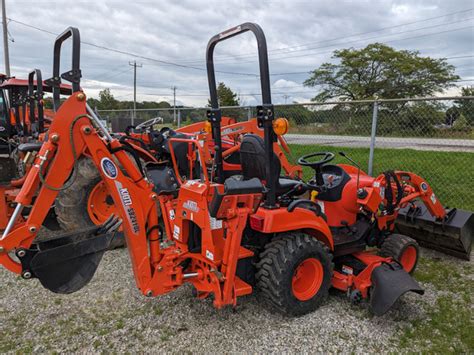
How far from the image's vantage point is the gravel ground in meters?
2.98

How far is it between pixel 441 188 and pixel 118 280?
6491 millimetres

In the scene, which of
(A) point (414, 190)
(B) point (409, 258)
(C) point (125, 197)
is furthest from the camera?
(A) point (414, 190)

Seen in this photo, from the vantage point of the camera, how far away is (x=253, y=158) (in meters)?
3.57

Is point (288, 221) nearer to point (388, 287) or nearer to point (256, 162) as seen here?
point (256, 162)

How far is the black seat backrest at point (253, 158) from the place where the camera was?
11.4 ft

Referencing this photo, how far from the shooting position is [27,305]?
3590mm

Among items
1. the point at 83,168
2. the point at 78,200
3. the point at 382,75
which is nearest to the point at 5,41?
the point at 83,168

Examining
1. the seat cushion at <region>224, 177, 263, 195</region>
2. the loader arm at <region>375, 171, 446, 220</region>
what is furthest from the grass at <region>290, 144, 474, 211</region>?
the seat cushion at <region>224, 177, 263, 195</region>

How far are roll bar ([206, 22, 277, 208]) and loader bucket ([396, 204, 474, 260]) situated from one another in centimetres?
253

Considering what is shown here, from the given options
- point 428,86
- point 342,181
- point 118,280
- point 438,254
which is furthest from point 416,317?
point 428,86

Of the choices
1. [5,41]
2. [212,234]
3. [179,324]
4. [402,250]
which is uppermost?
[5,41]

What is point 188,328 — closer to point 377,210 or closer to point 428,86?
point 377,210

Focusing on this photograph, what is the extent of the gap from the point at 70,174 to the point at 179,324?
5.06 feet

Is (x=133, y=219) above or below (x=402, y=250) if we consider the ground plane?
above
